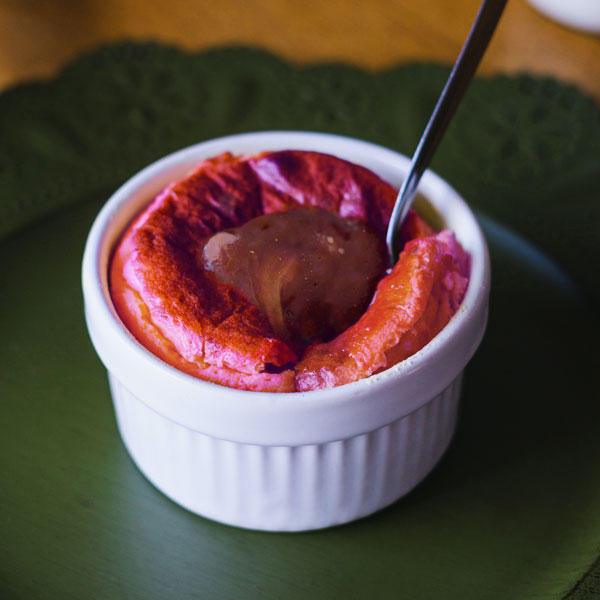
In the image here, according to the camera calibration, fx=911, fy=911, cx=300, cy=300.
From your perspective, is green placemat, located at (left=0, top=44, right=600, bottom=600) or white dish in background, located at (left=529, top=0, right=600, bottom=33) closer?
green placemat, located at (left=0, top=44, right=600, bottom=600)

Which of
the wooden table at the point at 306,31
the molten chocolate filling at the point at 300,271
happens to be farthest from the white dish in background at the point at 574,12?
the molten chocolate filling at the point at 300,271

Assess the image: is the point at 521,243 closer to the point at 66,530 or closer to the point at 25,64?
the point at 66,530

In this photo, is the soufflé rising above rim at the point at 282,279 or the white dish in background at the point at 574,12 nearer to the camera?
the soufflé rising above rim at the point at 282,279

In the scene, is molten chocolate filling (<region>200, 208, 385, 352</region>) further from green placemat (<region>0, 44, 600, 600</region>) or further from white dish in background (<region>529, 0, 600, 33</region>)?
white dish in background (<region>529, 0, 600, 33</region>)

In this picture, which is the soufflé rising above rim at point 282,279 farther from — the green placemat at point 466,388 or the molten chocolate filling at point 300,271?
the green placemat at point 466,388

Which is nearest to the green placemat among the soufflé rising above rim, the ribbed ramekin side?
the ribbed ramekin side

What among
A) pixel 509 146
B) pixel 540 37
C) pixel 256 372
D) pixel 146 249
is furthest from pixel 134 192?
pixel 540 37
